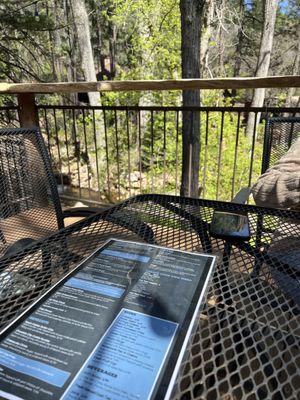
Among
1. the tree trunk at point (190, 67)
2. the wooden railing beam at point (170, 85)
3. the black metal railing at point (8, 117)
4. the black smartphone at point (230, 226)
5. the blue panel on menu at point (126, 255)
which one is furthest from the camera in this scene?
the tree trunk at point (190, 67)

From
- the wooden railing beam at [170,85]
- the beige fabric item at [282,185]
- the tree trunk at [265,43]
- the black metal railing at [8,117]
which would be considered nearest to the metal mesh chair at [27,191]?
the beige fabric item at [282,185]

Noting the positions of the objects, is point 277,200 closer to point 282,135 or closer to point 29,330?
point 282,135

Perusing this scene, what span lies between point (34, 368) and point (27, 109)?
2857 mm

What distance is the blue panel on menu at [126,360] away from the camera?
1.59 ft

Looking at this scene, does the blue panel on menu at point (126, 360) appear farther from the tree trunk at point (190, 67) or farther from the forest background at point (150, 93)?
the tree trunk at point (190, 67)

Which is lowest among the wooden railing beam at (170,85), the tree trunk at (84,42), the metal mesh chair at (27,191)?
the metal mesh chair at (27,191)

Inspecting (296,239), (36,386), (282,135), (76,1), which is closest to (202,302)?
(36,386)

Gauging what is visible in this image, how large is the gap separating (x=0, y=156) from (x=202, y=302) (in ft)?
4.26

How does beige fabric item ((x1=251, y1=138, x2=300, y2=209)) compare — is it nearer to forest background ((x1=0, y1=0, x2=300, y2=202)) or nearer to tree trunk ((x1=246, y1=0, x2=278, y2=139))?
forest background ((x1=0, y1=0, x2=300, y2=202))

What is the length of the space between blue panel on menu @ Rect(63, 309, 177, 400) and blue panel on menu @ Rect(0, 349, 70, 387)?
0.03 metres

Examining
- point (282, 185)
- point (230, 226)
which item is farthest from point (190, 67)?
point (230, 226)

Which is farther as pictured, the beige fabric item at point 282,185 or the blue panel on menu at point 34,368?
the beige fabric item at point 282,185

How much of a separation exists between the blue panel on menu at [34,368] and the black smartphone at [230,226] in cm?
61

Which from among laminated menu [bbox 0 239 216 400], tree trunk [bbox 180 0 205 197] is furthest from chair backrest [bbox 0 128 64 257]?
tree trunk [bbox 180 0 205 197]
